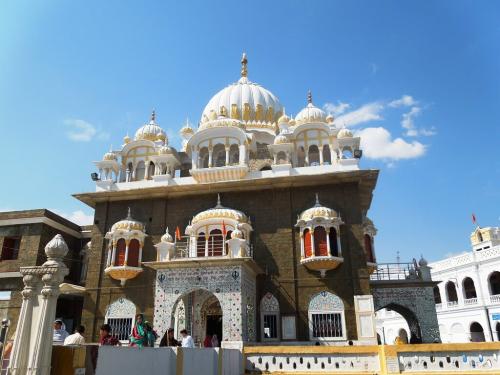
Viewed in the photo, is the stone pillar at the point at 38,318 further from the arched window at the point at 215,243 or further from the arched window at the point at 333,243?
the arched window at the point at 333,243

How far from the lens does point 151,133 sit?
23141 millimetres

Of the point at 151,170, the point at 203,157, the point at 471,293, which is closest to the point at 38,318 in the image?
the point at 203,157

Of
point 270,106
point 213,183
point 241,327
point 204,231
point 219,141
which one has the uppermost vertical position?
point 270,106

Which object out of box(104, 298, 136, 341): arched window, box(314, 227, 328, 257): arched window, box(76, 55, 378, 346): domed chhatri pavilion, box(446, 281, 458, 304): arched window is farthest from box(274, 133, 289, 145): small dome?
box(446, 281, 458, 304): arched window

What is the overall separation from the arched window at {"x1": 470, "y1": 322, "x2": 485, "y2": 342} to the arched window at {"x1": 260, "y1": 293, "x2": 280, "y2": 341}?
20665 mm

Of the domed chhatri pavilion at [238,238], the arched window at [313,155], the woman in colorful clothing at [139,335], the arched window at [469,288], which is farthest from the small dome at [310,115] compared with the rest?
the arched window at [469,288]

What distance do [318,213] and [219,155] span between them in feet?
22.1

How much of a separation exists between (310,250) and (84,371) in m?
12.3

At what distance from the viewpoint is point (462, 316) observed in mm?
31734

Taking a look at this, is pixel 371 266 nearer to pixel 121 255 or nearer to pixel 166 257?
pixel 166 257

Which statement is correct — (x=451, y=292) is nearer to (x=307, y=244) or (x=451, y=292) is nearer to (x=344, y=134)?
(x=344, y=134)

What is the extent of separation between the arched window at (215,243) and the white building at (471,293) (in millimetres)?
19518

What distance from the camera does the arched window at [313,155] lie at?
2136cm

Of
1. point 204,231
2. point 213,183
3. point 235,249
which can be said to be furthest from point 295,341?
point 213,183
